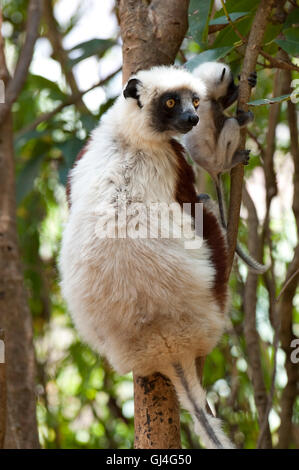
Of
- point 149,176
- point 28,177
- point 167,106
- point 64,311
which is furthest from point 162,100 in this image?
point 64,311

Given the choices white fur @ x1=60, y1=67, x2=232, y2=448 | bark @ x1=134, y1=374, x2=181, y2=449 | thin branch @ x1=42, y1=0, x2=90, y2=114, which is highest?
thin branch @ x1=42, y1=0, x2=90, y2=114

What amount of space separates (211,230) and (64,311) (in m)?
3.40

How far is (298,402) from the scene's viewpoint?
185 inches

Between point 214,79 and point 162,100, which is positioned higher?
point 214,79

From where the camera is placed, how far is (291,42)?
9.91 ft

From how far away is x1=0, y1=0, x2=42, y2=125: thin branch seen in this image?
4.21 meters

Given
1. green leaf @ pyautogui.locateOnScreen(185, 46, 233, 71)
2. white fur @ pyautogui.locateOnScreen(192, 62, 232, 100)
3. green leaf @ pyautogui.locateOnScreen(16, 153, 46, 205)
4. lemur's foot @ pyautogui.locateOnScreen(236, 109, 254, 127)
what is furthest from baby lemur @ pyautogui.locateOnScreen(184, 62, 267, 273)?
green leaf @ pyautogui.locateOnScreen(16, 153, 46, 205)

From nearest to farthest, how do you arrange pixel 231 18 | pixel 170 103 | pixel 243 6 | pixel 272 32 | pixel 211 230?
1. pixel 211 230
2. pixel 170 103
3. pixel 231 18
4. pixel 243 6
5. pixel 272 32

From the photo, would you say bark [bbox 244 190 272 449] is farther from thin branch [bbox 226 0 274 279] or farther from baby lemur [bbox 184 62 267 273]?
thin branch [bbox 226 0 274 279]

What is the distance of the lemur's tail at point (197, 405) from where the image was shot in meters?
2.46

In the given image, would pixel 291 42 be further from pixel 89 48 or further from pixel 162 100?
pixel 89 48

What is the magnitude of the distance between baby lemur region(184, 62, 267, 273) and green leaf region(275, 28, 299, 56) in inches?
15.2

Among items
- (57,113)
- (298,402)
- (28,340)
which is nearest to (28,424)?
(28,340)

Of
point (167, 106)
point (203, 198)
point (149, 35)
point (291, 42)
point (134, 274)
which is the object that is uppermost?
point (149, 35)
